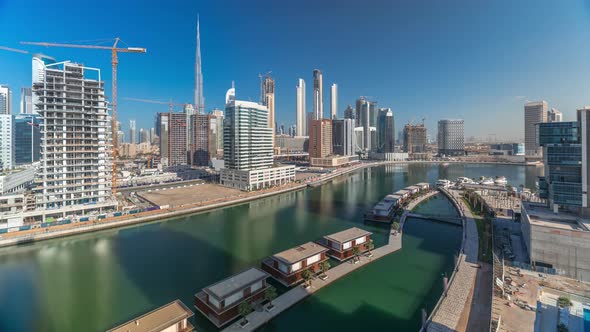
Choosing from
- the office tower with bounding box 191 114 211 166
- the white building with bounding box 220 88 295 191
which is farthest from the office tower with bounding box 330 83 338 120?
the white building with bounding box 220 88 295 191

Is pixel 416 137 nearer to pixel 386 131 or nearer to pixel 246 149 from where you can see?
pixel 386 131

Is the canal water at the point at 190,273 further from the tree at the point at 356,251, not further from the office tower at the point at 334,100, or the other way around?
the office tower at the point at 334,100

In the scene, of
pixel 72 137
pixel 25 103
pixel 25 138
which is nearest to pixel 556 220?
pixel 72 137

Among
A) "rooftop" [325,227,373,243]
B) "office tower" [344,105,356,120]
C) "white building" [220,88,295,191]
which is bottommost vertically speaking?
"rooftop" [325,227,373,243]

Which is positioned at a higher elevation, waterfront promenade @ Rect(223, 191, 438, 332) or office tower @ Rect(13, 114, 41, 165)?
office tower @ Rect(13, 114, 41, 165)

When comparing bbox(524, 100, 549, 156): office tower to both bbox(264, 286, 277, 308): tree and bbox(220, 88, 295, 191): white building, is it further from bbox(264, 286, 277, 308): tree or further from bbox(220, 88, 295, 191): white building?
bbox(264, 286, 277, 308): tree

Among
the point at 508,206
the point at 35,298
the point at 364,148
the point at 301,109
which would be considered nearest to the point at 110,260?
the point at 35,298

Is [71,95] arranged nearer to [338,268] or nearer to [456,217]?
[338,268]

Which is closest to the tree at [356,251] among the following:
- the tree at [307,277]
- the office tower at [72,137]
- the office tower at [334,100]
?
the tree at [307,277]
